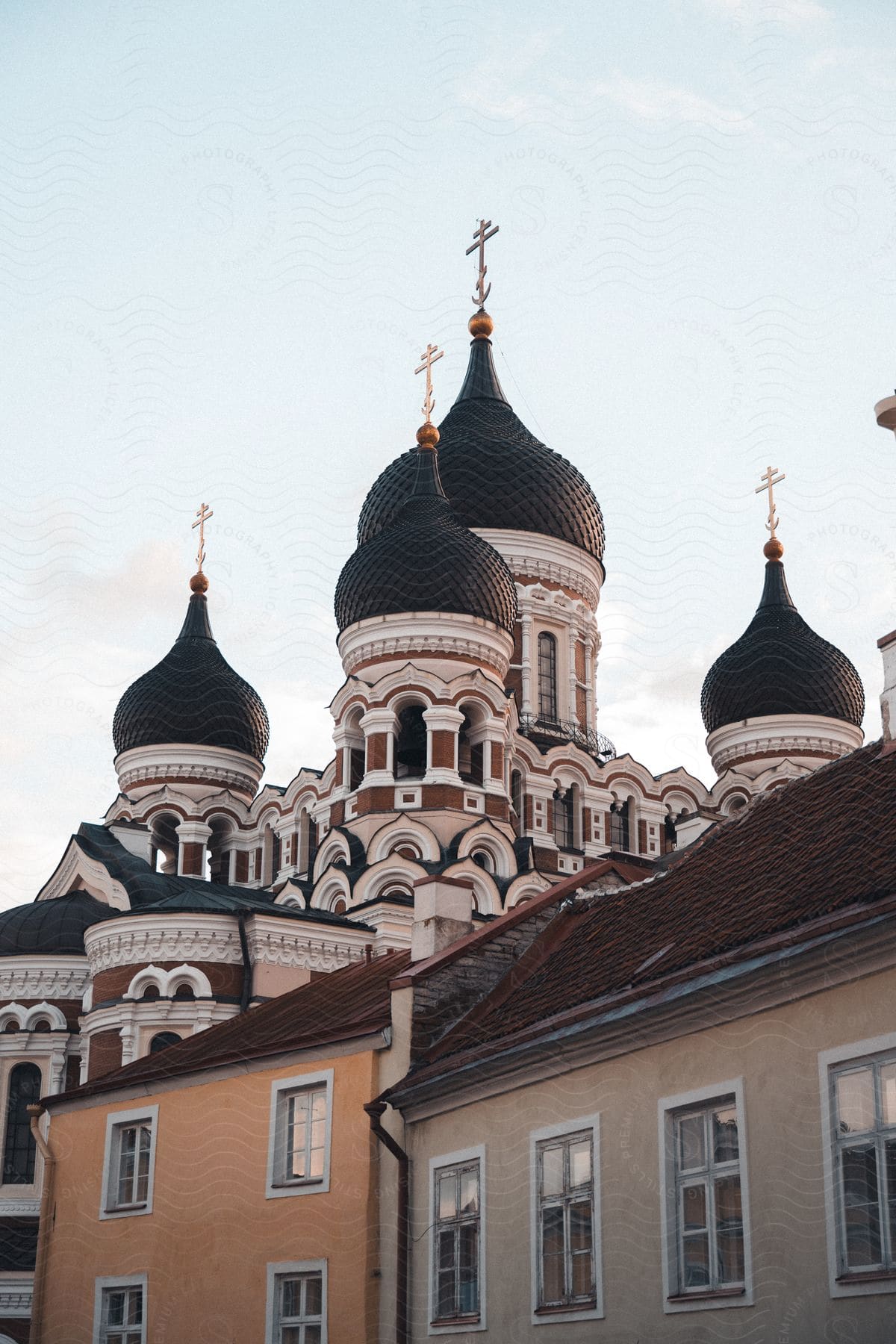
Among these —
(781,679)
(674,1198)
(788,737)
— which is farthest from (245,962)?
(674,1198)

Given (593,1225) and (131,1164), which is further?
(131,1164)

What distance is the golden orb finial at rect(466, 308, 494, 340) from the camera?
1608 inches

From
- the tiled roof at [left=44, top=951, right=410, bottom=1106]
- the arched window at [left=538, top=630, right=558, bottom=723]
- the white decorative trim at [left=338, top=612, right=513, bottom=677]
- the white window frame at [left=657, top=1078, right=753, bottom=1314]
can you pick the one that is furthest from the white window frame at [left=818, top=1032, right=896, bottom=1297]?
the arched window at [left=538, top=630, right=558, bottom=723]

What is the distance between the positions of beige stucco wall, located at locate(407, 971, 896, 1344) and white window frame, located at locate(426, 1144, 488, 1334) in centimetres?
5

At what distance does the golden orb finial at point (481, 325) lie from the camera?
40844mm

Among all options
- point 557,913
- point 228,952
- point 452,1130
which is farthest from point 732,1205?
point 228,952

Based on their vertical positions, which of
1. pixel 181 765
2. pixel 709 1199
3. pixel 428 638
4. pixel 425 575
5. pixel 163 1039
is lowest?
pixel 709 1199

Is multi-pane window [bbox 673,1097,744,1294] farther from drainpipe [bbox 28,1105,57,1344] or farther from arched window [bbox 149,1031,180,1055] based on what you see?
arched window [bbox 149,1031,180,1055]

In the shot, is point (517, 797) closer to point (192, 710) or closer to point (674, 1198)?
point (192, 710)

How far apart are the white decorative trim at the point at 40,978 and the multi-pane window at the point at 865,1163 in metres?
22.3

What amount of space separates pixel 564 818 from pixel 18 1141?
1236cm

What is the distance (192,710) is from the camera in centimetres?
3781

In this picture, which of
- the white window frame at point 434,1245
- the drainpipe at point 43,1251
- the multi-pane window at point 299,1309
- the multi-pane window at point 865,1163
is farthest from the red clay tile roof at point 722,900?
the drainpipe at point 43,1251

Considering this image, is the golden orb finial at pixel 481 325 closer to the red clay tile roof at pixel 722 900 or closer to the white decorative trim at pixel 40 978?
the white decorative trim at pixel 40 978
